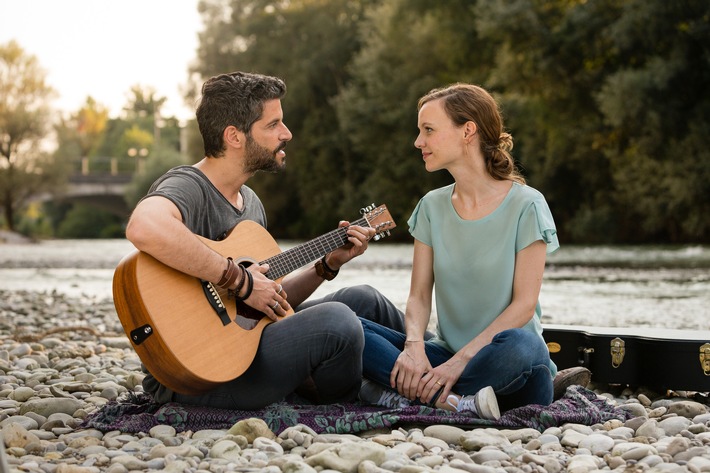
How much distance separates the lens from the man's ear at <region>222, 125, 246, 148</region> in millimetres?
3596

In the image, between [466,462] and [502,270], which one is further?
[502,270]

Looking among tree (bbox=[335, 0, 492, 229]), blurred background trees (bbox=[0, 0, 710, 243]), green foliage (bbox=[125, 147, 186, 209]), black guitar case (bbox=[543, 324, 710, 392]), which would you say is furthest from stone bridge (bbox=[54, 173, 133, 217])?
black guitar case (bbox=[543, 324, 710, 392])

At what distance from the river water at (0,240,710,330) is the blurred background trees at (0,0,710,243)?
129 inches

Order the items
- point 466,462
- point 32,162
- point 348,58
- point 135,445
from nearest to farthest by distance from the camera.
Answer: point 466,462
point 135,445
point 348,58
point 32,162

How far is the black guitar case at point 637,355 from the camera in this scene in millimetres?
4016

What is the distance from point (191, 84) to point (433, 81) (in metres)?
13.9

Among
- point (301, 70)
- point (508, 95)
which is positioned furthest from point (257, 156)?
point (301, 70)

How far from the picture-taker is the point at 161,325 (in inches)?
125

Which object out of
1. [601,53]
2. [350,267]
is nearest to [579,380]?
[350,267]

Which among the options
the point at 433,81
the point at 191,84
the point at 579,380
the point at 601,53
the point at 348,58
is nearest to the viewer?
the point at 579,380

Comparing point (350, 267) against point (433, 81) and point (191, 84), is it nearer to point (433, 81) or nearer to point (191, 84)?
point (433, 81)

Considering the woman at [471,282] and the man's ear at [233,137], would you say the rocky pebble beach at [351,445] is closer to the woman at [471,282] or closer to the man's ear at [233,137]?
the woman at [471,282]

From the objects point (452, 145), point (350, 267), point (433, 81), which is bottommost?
point (350, 267)

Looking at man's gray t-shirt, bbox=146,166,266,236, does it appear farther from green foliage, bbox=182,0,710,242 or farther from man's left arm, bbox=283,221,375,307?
green foliage, bbox=182,0,710,242
